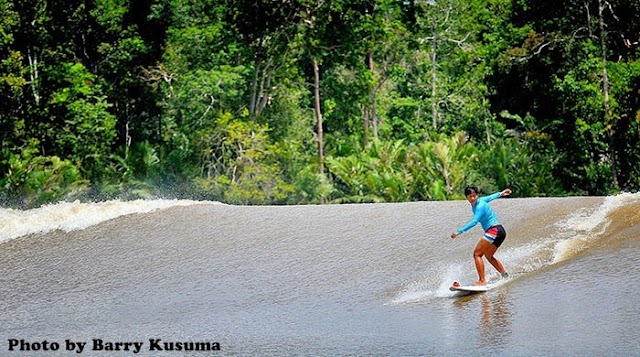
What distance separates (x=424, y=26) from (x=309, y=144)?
672cm

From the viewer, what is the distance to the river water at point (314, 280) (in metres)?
8.98

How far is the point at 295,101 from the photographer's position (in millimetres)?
34281

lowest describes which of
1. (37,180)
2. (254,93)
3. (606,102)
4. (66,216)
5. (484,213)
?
(66,216)

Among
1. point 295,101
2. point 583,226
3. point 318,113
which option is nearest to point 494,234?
point 583,226

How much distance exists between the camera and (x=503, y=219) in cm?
1475

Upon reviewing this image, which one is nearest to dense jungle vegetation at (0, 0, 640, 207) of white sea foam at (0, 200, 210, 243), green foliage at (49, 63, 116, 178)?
green foliage at (49, 63, 116, 178)

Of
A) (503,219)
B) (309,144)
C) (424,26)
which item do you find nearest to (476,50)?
(424,26)

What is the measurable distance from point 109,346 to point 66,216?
8.51 m

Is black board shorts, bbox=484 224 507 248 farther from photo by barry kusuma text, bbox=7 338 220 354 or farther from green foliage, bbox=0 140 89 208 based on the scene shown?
green foliage, bbox=0 140 89 208

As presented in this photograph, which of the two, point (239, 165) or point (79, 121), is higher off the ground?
point (79, 121)

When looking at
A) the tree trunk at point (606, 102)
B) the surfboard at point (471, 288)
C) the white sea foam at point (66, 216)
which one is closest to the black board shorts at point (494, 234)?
the surfboard at point (471, 288)

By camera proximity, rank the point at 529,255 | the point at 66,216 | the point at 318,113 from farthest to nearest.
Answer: the point at 318,113
the point at 66,216
the point at 529,255

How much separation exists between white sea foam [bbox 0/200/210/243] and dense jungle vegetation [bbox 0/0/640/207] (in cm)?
938

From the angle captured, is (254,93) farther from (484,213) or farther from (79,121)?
(484,213)
